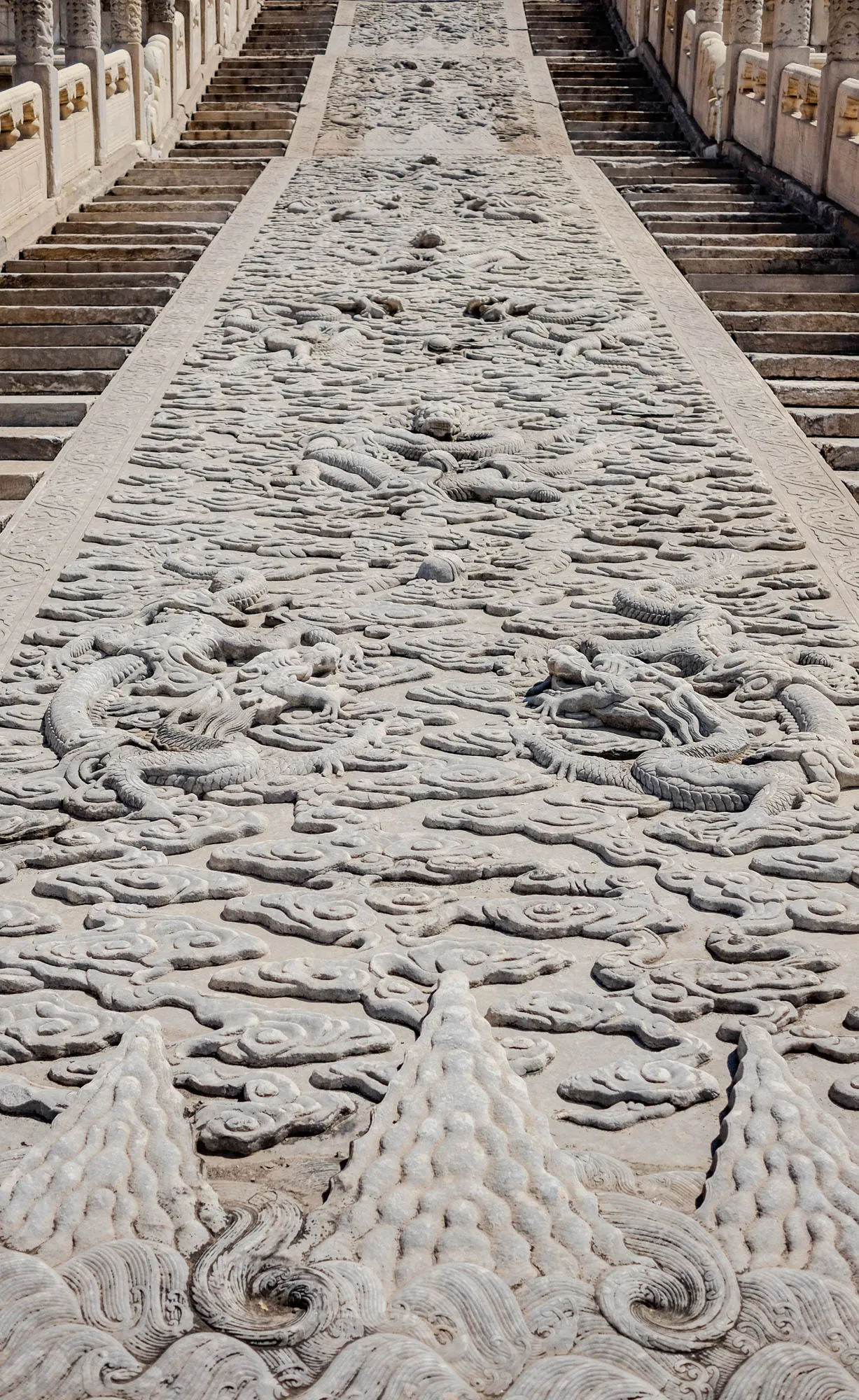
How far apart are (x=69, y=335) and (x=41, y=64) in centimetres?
377

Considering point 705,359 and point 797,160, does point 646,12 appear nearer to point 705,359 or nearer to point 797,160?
point 797,160

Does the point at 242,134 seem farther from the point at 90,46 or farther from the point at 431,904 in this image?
the point at 431,904

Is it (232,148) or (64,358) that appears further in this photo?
(232,148)

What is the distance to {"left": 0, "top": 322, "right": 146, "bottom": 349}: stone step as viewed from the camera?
10.4 m

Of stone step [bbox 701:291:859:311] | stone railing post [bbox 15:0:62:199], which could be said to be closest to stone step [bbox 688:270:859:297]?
stone step [bbox 701:291:859:311]

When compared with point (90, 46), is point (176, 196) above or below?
below

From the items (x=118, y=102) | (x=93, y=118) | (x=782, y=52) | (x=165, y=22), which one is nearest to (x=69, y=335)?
(x=93, y=118)

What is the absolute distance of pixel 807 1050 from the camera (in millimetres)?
3578

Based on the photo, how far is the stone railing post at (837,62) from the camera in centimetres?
1305

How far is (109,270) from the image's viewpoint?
39.1 ft

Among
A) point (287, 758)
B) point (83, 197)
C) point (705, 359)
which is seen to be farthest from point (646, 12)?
point (287, 758)

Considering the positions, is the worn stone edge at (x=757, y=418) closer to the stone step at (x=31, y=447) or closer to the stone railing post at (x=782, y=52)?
the stone railing post at (x=782, y=52)

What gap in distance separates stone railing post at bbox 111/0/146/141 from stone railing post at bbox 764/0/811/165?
20.5 feet

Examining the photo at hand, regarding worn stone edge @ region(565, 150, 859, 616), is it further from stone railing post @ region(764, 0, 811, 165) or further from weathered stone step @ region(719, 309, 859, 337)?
stone railing post @ region(764, 0, 811, 165)
